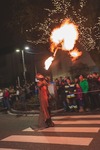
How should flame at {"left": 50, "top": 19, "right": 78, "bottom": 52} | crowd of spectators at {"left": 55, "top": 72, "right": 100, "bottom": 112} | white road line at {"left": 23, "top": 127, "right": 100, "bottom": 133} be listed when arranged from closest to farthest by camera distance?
white road line at {"left": 23, "top": 127, "right": 100, "bottom": 133} → flame at {"left": 50, "top": 19, "right": 78, "bottom": 52} → crowd of spectators at {"left": 55, "top": 72, "right": 100, "bottom": 112}

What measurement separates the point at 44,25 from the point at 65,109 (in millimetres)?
7937

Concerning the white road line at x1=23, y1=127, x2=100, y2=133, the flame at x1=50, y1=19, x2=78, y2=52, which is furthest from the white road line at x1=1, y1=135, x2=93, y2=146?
the flame at x1=50, y1=19, x2=78, y2=52

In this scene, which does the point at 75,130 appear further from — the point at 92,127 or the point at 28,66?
the point at 28,66

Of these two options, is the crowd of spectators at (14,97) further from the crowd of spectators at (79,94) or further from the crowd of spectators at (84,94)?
the crowd of spectators at (84,94)

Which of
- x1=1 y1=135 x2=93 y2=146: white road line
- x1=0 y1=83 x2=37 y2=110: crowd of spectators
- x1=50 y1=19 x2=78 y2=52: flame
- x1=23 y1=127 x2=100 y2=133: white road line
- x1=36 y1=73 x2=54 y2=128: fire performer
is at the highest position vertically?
x1=50 y1=19 x2=78 y2=52: flame

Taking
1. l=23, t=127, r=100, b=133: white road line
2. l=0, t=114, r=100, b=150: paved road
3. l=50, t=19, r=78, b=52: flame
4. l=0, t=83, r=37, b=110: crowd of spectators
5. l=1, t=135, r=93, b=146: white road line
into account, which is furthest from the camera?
l=0, t=83, r=37, b=110: crowd of spectators

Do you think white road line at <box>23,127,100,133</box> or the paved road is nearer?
the paved road

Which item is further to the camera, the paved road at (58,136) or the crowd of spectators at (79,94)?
the crowd of spectators at (79,94)

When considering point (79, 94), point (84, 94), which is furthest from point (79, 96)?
point (84, 94)

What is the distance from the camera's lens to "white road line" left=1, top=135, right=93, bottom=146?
28.0 ft

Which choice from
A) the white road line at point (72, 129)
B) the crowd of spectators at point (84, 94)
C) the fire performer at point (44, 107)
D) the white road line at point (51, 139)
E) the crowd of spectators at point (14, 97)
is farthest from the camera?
the crowd of spectators at point (14, 97)

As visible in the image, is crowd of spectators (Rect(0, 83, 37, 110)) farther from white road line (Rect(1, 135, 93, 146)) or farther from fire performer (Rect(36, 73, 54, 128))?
white road line (Rect(1, 135, 93, 146))

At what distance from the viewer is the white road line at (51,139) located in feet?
28.0

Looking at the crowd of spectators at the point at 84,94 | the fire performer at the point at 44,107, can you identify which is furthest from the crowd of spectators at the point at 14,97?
the fire performer at the point at 44,107
